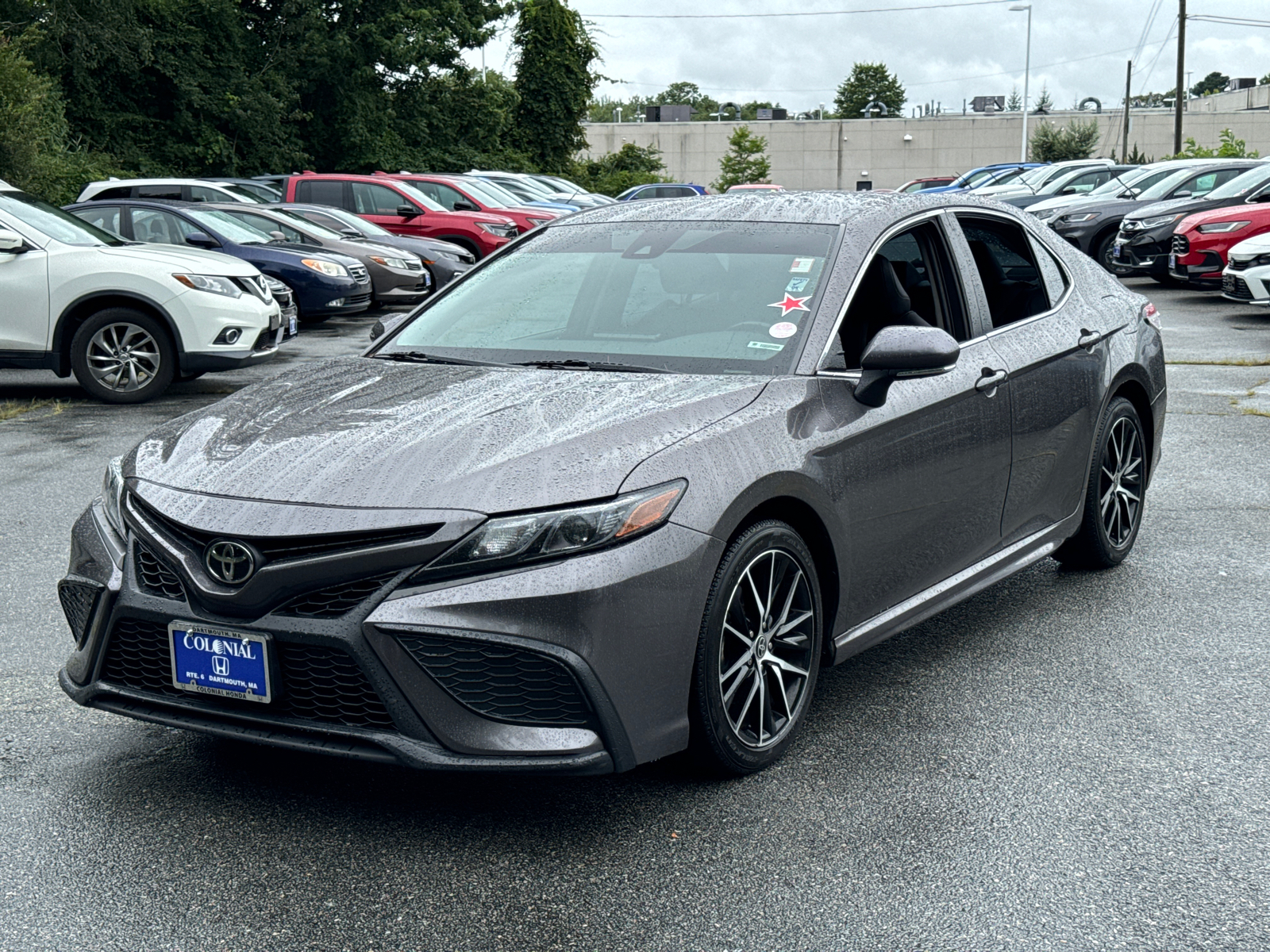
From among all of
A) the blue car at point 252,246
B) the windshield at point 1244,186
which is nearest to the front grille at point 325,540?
the blue car at point 252,246

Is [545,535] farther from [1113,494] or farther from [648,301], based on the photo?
[1113,494]

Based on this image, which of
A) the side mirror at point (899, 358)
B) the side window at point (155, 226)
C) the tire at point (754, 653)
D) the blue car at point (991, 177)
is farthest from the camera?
the blue car at point (991, 177)

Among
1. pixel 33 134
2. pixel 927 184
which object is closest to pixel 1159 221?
pixel 33 134

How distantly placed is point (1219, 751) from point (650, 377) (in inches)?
74.9

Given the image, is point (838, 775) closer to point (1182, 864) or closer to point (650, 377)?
point (1182, 864)

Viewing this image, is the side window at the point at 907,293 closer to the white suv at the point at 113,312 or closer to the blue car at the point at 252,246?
the white suv at the point at 113,312

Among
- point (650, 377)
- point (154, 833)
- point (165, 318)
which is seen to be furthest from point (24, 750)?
point (165, 318)

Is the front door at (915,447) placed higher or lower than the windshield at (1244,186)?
lower

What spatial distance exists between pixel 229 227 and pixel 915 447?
12387 mm

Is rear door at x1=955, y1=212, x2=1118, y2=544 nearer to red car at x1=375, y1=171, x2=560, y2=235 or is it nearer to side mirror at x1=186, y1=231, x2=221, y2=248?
side mirror at x1=186, y1=231, x2=221, y2=248

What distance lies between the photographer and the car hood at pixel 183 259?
10.6m

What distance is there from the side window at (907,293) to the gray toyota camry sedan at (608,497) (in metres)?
0.01

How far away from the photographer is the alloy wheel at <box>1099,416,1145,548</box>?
5.58 m

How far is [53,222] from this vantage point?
10922 mm
